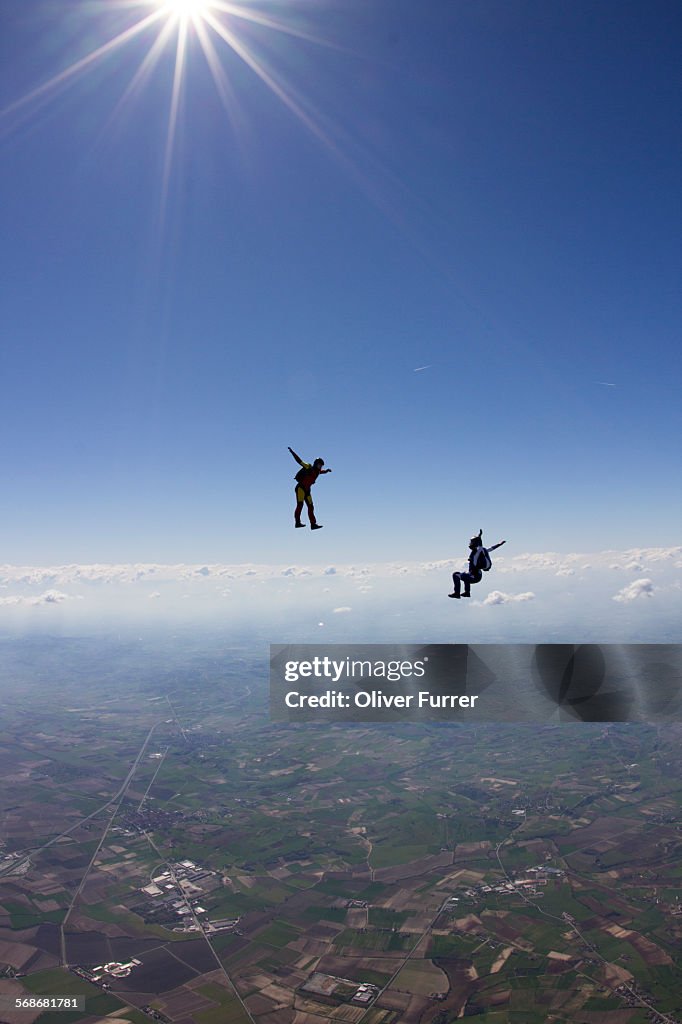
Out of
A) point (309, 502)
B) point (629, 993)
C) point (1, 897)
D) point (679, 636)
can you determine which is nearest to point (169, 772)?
point (1, 897)

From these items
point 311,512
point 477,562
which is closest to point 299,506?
point 311,512

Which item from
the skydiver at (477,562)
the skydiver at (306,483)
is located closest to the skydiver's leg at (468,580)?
the skydiver at (477,562)

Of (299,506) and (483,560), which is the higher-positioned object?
(299,506)

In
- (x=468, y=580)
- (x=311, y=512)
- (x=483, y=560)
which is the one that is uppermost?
(x=311, y=512)

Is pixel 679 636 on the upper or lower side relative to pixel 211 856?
upper

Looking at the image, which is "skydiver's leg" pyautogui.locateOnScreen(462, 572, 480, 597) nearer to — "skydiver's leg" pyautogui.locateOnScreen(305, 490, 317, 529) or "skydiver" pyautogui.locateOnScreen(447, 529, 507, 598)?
"skydiver" pyautogui.locateOnScreen(447, 529, 507, 598)

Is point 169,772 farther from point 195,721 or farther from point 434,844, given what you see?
point 434,844

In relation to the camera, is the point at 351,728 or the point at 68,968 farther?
the point at 351,728

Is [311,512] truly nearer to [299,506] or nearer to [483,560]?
[299,506]

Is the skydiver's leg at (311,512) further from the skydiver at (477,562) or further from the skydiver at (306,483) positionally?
the skydiver at (477,562)

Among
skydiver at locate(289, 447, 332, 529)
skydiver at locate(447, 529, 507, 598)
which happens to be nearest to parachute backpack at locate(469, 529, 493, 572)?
skydiver at locate(447, 529, 507, 598)
